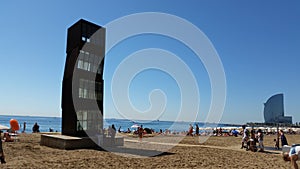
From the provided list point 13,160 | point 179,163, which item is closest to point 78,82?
point 13,160

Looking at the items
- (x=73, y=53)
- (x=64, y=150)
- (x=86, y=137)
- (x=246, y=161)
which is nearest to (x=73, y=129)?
(x=86, y=137)

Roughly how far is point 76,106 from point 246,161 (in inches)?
424

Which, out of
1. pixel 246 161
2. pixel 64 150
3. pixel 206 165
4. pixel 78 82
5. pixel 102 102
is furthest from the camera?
pixel 102 102

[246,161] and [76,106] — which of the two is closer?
[246,161]

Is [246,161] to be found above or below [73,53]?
below

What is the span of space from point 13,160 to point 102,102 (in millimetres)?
8041

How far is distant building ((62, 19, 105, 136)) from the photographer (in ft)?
55.9

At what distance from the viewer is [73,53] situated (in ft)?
57.8

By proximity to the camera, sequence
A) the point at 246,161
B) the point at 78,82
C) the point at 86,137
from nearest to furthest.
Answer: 1. the point at 246,161
2. the point at 86,137
3. the point at 78,82

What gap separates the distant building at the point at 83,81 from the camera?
1705 centimetres

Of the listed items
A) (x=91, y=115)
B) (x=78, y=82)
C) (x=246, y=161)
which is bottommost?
(x=246, y=161)

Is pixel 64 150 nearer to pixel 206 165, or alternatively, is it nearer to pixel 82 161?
pixel 82 161

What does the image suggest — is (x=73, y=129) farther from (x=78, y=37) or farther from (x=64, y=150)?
(x=78, y=37)

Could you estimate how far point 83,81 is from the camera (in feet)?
57.5
